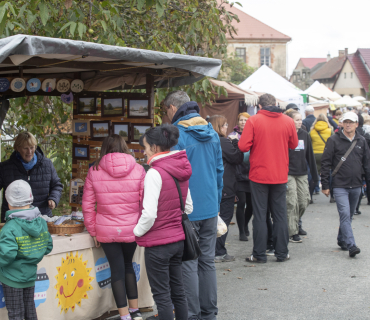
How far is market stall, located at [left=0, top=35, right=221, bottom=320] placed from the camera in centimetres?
388

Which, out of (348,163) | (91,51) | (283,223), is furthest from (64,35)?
(348,163)

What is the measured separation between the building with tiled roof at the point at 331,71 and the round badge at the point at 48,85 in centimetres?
8000

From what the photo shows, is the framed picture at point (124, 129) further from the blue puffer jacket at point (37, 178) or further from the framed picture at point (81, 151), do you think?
the blue puffer jacket at point (37, 178)

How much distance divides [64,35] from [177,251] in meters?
3.88

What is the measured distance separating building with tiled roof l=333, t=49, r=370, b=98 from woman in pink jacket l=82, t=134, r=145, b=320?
72.7 metres

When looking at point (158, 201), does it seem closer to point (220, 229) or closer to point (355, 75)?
point (220, 229)

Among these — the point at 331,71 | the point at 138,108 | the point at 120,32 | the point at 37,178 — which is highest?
the point at 331,71

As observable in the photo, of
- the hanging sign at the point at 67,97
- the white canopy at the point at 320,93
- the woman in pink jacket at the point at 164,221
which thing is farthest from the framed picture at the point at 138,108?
the white canopy at the point at 320,93

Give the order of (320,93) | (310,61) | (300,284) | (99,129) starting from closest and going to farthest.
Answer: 1. (300,284)
2. (99,129)
3. (320,93)
4. (310,61)

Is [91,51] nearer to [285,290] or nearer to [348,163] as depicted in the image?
[285,290]

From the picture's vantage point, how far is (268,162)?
6.06 m

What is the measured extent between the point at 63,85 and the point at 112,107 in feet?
2.15

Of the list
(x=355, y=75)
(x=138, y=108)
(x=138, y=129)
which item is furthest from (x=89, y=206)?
(x=355, y=75)

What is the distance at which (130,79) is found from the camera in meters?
5.84
